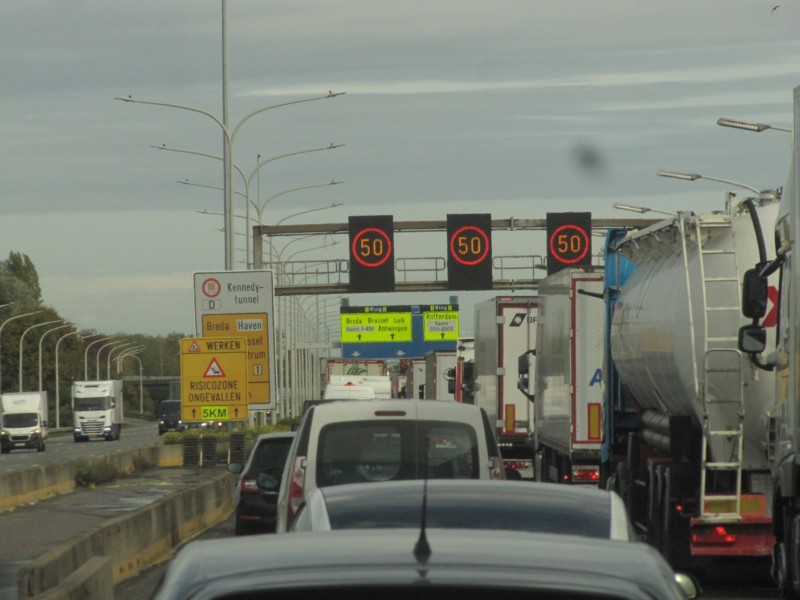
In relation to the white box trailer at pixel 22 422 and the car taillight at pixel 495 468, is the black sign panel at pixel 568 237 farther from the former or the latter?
the white box trailer at pixel 22 422

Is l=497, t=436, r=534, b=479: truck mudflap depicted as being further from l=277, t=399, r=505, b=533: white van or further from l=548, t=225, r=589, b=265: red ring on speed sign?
l=277, t=399, r=505, b=533: white van

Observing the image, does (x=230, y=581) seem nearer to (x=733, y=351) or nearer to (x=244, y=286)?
(x=733, y=351)

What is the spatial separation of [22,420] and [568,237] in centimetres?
3994

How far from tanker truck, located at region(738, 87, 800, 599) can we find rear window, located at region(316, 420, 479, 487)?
7.47 ft

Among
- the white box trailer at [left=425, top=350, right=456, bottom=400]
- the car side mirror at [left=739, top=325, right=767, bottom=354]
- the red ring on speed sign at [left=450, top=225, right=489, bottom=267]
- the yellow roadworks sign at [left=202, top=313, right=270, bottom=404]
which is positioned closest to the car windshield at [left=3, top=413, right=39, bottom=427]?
the white box trailer at [left=425, top=350, right=456, bottom=400]

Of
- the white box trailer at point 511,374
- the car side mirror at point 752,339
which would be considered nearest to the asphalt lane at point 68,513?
the car side mirror at point 752,339

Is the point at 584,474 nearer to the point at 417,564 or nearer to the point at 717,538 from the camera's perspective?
A: the point at 717,538

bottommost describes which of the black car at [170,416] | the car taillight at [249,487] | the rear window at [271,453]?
the black car at [170,416]

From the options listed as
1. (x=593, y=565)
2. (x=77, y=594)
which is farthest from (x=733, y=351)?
(x=593, y=565)

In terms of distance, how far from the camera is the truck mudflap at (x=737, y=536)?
45.8 ft

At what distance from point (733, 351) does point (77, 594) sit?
5824 millimetres

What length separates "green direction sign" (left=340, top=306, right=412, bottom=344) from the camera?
8300cm

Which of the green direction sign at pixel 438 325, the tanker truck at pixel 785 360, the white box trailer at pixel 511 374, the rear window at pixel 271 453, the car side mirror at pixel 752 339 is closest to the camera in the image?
the tanker truck at pixel 785 360

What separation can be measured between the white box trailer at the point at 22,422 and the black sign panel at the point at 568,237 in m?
38.7
